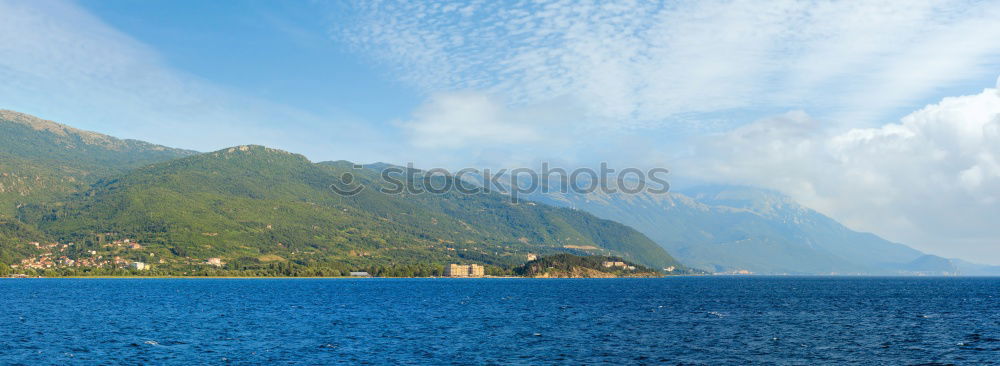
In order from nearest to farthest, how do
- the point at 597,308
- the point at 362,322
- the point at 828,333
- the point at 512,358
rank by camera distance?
the point at 512,358 < the point at 828,333 < the point at 362,322 < the point at 597,308

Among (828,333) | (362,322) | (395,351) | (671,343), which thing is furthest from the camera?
(362,322)

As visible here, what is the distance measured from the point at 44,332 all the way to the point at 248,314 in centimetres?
3747

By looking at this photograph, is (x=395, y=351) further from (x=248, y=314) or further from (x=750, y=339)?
(x=248, y=314)

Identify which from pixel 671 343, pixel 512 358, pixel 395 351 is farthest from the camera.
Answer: pixel 671 343

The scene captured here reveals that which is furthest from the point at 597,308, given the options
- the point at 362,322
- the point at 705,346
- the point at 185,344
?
the point at 185,344

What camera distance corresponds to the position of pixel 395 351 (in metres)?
80.2

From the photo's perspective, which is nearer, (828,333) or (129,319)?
(828,333)

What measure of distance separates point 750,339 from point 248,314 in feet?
288

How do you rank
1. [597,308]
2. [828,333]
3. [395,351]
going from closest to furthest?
[395,351]
[828,333]
[597,308]

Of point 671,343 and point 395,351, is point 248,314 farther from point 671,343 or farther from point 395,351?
point 671,343

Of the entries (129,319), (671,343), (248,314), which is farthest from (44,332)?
(671,343)

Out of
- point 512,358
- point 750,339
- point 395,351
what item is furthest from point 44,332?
point 750,339

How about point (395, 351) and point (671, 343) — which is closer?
point (395, 351)

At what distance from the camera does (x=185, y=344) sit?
84.9 meters
